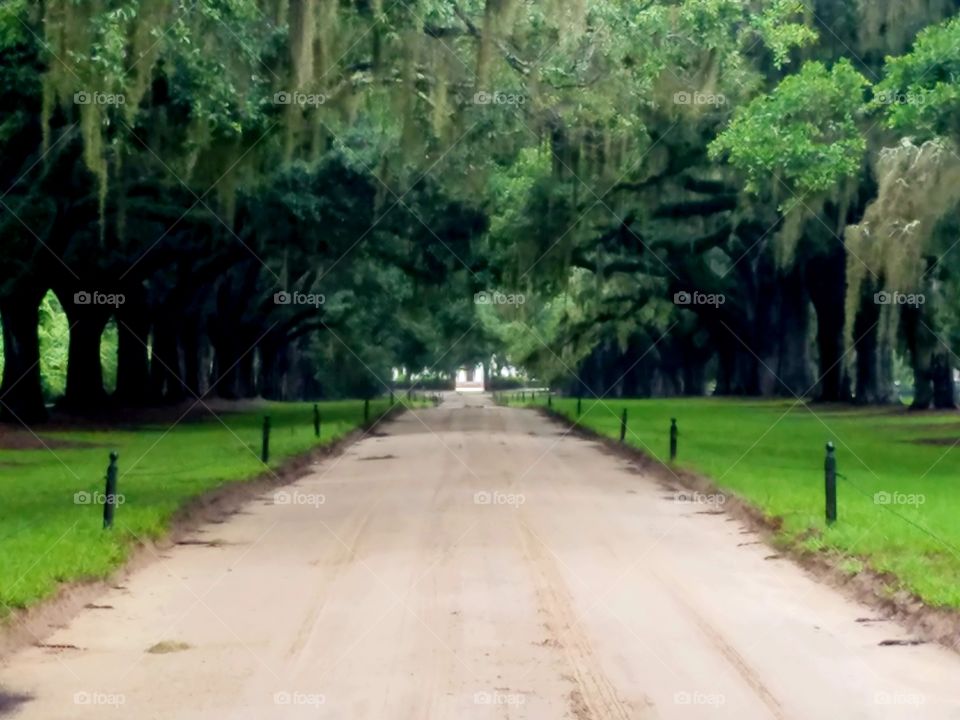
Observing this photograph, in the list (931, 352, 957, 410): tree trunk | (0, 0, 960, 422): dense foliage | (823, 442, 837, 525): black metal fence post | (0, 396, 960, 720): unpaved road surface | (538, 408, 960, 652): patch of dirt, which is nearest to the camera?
(0, 396, 960, 720): unpaved road surface

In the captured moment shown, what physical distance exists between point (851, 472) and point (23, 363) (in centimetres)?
1937

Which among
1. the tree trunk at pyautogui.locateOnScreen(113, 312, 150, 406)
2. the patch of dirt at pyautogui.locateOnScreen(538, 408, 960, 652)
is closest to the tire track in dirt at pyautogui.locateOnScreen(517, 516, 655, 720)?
the patch of dirt at pyautogui.locateOnScreen(538, 408, 960, 652)

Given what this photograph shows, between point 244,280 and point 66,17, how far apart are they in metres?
32.7

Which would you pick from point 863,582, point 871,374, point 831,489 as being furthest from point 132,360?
point 863,582

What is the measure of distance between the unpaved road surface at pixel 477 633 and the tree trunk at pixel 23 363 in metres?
17.6

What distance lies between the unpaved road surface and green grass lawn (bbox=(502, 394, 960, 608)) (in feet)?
2.13

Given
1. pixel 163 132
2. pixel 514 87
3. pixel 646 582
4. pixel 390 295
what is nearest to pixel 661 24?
pixel 514 87

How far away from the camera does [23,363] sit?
3266 cm

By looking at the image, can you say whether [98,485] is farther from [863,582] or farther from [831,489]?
[863,582]

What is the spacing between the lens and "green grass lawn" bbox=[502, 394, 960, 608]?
1257cm

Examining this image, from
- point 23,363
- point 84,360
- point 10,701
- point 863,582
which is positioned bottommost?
point 10,701

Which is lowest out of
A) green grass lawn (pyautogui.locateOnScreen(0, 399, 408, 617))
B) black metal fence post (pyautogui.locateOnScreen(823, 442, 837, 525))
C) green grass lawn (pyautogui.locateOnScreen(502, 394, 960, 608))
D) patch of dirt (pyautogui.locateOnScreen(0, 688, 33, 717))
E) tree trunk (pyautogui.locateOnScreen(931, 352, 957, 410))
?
patch of dirt (pyautogui.locateOnScreen(0, 688, 33, 717))

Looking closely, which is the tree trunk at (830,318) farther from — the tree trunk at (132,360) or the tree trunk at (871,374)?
the tree trunk at (132,360)

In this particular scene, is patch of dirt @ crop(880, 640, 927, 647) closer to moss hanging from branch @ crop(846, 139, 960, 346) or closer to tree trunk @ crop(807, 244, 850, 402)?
moss hanging from branch @ crop(846, 139, 960, 346)
